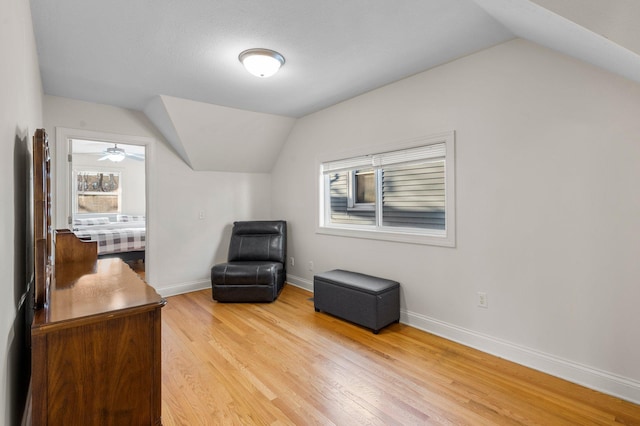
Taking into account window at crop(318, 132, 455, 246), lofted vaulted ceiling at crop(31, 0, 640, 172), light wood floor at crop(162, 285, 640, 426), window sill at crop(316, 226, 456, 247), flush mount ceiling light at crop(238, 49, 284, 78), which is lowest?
light wood floor at crop(162, 285, 640, 426)

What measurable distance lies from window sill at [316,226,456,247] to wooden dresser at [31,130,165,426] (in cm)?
228

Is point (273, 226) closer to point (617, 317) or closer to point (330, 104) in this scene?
point (330, 104)

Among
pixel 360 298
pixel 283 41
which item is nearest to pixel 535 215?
pixel 360 298

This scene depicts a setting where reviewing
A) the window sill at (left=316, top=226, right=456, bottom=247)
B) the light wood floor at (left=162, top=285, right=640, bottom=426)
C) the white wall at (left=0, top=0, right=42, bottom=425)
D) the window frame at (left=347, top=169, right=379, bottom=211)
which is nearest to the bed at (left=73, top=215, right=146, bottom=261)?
the light wood floor at (left=162, top=285, right=640, bottom=426)

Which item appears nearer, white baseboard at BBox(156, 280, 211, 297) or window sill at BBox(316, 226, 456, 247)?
window sill at BBox(316, 226, 456, 247)

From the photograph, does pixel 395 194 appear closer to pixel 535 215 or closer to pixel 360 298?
pixel 360 298

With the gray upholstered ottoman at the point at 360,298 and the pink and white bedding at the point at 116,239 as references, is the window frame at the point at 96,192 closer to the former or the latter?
the pink and white bedding at the point at 116,239

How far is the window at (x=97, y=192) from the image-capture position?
23.0 feet

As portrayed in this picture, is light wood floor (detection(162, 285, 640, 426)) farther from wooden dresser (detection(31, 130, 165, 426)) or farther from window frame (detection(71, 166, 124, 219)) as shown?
window frame (detection(71, 166, 124, 219))

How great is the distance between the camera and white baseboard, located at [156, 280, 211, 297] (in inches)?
160

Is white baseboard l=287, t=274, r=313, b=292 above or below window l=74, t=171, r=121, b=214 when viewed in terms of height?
below

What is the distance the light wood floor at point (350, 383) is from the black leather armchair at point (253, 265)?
0.71m

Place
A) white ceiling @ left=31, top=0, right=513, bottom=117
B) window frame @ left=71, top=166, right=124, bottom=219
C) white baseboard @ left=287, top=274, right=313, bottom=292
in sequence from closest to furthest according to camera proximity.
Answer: white ceiling @ left=31, top=0, right=513, bottom=117, white baseboard @ left=287, top=274, right=313, bottom=292, window frame @ left=71, top=166, right=124, bottom=219

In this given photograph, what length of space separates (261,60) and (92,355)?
215 centimetres
